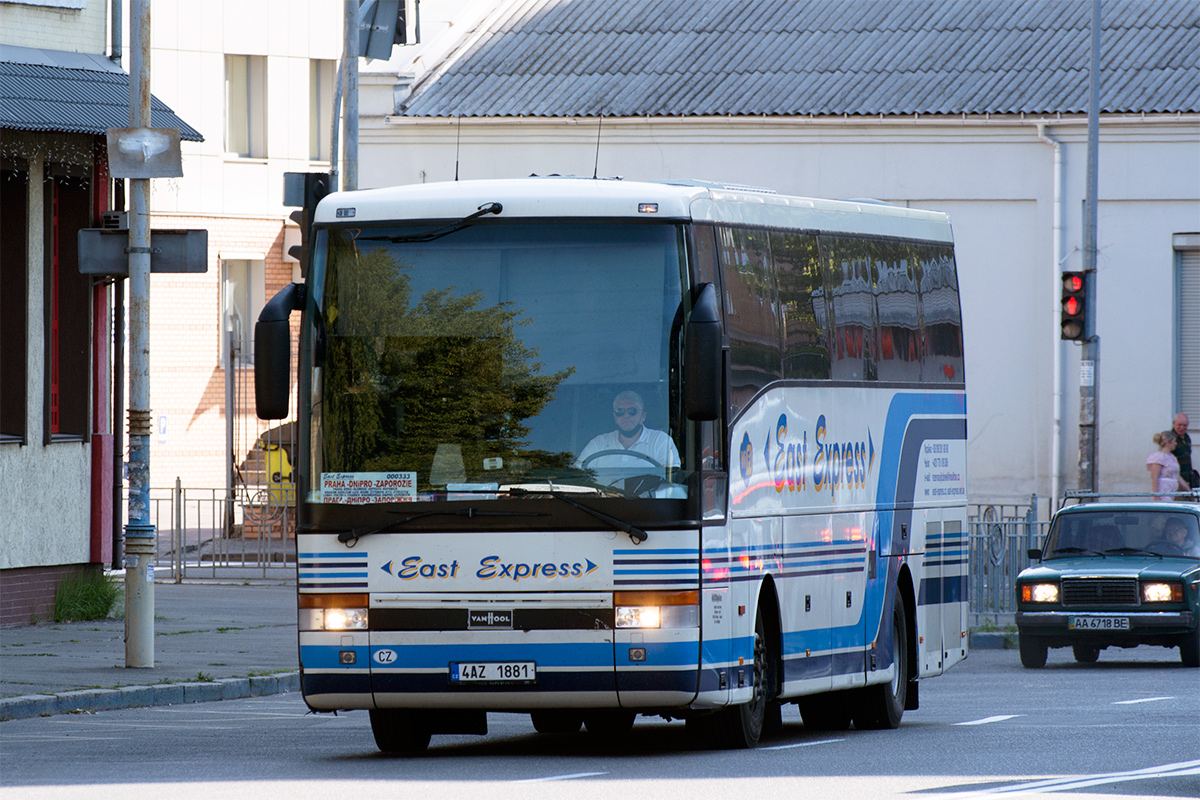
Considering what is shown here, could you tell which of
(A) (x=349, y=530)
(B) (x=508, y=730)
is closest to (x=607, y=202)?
(A) (x=349, y=530)

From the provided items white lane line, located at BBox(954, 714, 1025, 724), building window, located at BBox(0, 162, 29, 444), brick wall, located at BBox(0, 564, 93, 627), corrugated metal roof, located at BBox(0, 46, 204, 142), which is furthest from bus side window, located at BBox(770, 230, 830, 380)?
brick wall, located at BBox(0, 564, 93, 627)

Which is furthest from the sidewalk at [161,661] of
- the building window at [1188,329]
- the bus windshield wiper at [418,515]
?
the building window at [1188,329]

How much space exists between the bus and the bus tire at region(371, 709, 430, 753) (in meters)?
0.02

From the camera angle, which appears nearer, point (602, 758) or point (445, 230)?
point (445, 230)

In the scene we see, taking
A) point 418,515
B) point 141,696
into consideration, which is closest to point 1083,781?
point 418,515

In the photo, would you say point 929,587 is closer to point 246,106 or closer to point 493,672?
point 493,672

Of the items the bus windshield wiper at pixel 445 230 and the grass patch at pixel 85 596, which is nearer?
the bus windshield wiper at pixel 445 230

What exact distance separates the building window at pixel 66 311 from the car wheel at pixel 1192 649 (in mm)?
10919

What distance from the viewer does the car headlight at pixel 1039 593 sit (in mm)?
22562

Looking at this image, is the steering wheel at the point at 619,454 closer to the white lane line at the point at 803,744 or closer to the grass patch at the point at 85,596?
the white lane line at the point at 803,744

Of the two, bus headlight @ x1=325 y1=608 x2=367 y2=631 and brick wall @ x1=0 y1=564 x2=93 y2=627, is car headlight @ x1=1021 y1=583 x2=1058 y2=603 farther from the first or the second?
bus headlight @ x1=325 y1=608 x2=367 y2=631

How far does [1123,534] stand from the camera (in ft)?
77.1

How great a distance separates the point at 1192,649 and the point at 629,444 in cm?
1160

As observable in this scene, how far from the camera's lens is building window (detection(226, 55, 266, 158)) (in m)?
42.3
